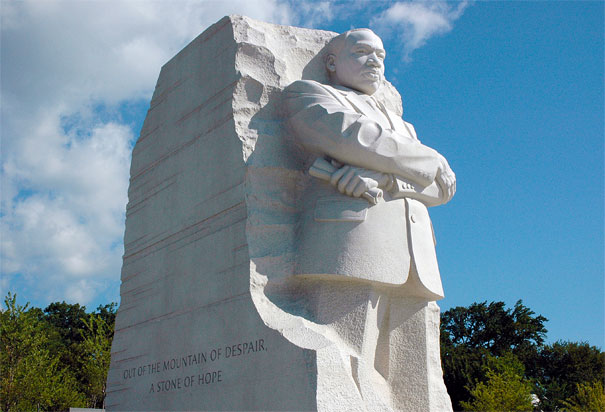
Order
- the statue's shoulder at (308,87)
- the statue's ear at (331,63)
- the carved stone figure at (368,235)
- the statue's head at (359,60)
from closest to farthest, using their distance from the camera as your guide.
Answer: the carved stone figure at (368,235) < the statue's shoulder at (308,87) < the statue's head at (359,60) < the statue's ear at (331,63)

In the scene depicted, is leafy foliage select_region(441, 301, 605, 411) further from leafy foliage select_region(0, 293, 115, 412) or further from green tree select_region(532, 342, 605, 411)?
leafy foliage select_region(0, 293, 115, 412)

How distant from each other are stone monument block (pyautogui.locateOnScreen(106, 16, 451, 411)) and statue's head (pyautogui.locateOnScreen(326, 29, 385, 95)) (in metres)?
0.25

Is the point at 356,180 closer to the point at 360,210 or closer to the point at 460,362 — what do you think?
the point at 360,210

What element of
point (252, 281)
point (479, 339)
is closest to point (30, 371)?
point (252, 281)

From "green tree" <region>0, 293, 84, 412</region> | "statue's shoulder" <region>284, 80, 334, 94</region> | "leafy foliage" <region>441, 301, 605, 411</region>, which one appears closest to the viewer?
"statue's shoulder" <region>284, 80, 334, 94</region>

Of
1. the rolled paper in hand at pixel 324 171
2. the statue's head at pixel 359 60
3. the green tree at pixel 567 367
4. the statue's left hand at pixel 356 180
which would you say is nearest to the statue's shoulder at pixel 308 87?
the statue's head at pixel 359 60

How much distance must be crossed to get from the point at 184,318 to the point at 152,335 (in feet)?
1.86

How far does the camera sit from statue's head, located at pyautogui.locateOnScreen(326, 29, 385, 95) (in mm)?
6086

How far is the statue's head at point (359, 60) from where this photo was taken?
6086mm

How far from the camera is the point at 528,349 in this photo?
3288cm

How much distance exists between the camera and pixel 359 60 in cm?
609

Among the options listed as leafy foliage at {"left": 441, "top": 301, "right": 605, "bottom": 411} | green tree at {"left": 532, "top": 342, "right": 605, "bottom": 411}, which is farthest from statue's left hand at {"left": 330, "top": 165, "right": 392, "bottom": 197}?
green tree at {"left": 532, "top": 342, "right": 605, "bottom": 411}

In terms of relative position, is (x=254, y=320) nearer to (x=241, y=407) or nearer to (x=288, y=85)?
(x=241, y=407)

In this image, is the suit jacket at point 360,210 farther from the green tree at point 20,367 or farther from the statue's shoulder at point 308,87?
the green tree at point 20,367
